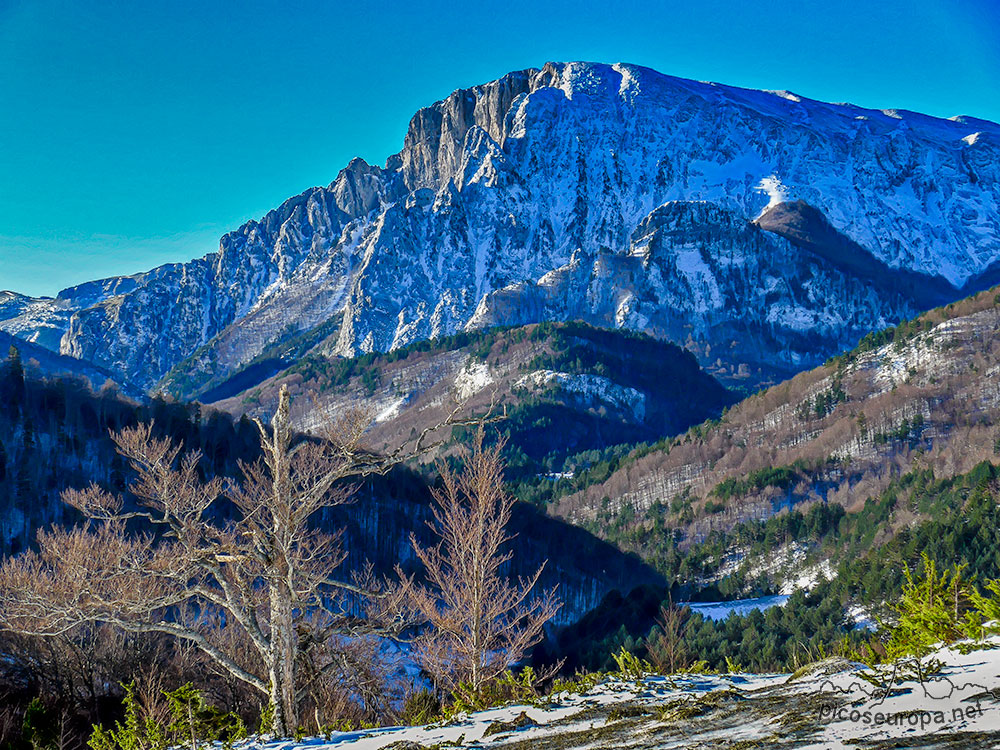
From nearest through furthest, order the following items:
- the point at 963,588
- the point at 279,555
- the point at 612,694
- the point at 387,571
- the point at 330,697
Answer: the point at 612,694
the point at 963,588
the point at 279,555
the point at 330,697
the point at 387,571

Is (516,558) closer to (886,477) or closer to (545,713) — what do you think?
(886,477)

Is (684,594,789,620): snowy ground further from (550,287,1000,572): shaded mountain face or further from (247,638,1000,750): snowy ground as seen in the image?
(247,638,1000,750): snowy ground

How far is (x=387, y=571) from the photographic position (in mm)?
128625

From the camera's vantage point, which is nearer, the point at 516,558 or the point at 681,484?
the point at 516,558

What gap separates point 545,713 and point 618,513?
18038cm

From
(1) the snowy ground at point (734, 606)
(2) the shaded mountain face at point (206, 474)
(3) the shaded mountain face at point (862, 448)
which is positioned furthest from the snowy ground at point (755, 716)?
(3) the shaded mountain face at point (862, 448)

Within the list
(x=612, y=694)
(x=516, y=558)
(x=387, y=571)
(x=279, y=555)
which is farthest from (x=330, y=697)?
(x=516, y=558)

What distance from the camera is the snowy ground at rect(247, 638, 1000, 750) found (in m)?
7.14

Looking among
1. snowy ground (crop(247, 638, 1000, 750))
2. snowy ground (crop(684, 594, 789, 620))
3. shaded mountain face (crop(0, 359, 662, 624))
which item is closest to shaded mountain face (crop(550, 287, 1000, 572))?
shaded mountain face (crop(0, 359, 662, 624))

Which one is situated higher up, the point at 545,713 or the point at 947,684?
the point at 947,684

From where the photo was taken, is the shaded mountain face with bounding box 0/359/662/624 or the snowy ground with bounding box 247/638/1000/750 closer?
the snowy ground with bounding box 247/638/1000/750

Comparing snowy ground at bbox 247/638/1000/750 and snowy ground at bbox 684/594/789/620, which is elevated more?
snowy ground at bbox 247/638/1000/750

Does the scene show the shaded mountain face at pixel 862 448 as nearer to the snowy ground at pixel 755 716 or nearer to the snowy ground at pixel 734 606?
the snowy ground at pixel 734 606

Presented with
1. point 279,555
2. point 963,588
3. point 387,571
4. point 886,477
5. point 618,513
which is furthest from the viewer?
point 618,513
